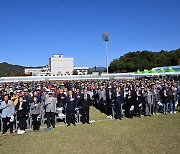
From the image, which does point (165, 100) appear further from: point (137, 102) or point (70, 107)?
point (70, 107)

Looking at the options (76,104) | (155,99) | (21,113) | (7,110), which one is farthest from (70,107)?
(155,99)

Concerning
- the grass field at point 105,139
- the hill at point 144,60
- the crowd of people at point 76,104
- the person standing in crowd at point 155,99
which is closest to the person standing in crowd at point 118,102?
the crowd of people at point 76,104

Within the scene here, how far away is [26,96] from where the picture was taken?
40.0 ft

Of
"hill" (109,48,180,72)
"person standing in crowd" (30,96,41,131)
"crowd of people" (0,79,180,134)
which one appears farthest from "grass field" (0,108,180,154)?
"hill" (109,48,180,72)

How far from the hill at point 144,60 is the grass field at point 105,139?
260ft

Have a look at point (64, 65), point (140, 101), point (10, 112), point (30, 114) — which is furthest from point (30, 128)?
point (64, 65)

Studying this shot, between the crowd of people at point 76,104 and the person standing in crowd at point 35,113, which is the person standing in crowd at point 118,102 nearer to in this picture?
the crowd of people at point 76,104

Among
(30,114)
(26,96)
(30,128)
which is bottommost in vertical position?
(30,128)

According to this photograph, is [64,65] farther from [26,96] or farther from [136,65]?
[26,96]

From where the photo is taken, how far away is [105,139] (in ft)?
30.2

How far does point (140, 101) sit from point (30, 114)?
620 centimetres

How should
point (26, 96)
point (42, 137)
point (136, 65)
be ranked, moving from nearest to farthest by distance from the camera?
point (42, 137) → point (26, 96) → point (136, 65)

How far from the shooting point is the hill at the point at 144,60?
9106cm

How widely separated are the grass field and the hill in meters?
79.2
